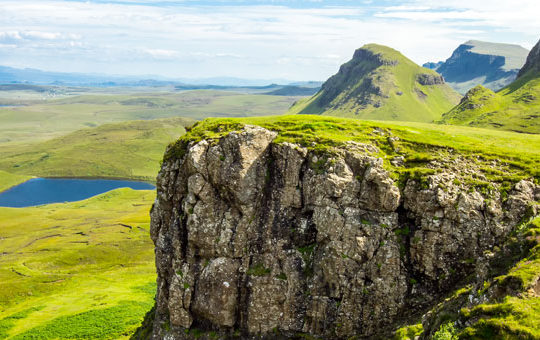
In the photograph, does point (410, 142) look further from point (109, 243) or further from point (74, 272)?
point (109, 243)

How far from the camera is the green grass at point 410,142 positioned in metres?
28.8

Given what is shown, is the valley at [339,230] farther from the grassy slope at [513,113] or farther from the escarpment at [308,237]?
the grassy slope at [513,113]

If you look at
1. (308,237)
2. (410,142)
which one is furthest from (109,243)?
(410,142)

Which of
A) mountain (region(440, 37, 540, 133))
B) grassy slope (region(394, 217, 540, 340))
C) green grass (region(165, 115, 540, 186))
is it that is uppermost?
mountain (region(440, 37, 540, 133))

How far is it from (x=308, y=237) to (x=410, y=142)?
43.2ft

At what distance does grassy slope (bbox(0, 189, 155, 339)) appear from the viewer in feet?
233

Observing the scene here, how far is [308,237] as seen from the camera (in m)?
31.0

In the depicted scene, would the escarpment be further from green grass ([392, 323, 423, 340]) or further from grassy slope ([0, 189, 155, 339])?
grassy slope ([0, 189, 155, 339])

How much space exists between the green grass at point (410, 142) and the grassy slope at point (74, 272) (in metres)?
45.0

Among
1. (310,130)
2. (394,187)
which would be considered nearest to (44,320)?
(310,130)

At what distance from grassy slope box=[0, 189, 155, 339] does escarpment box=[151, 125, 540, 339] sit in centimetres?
3701

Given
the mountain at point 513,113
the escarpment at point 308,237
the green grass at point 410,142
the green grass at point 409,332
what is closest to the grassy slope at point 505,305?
the green grass at point 409,332

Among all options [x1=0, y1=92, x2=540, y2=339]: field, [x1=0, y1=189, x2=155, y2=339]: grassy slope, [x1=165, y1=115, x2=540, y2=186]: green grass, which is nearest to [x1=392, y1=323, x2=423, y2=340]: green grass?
[x1=165, y1=115, x2=540, y2=186]: green grass

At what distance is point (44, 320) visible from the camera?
73.9 m
